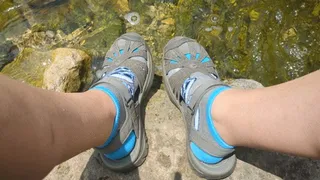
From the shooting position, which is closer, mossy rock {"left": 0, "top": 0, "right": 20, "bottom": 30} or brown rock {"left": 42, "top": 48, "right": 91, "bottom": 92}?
brown rock {"left": 42, "top": 48, "right": 91, "bottom": 92}

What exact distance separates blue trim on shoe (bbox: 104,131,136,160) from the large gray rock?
165 millimetres

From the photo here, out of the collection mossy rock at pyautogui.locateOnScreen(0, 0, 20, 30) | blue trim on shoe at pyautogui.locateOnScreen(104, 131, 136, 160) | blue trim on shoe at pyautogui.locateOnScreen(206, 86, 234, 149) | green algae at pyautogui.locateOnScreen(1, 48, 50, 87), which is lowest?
blue trim on shoe at pyautogui.locateOnScreen(104, 131, 136, 160)

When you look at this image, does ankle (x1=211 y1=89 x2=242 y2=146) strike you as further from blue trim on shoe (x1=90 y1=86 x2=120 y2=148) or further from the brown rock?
the brown rock

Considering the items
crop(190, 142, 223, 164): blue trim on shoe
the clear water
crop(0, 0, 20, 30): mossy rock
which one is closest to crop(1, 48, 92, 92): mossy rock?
the clear water

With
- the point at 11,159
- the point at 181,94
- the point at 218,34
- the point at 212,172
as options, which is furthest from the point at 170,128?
the point at 11,159

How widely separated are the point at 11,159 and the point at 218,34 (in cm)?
203

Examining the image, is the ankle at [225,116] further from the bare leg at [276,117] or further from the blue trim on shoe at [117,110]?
the blue trim on shoe at [117,110]

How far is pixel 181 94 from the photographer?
1.95 meters

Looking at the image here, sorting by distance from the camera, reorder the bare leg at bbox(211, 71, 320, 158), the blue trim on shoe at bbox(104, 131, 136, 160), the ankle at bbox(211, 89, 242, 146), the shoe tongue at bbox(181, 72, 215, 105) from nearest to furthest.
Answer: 1. the bare leg at bbox(211, 71, 320, 158)
2. the ankle at bbox(211, 89, 242, 146)
3. the blue trim on shoe at bbox(104, 131, 136, 160)
4. the shoe tongue at bbox(181, 72, 215, 105)

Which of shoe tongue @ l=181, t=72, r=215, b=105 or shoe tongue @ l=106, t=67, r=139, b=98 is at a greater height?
shoe tongue @ l=106, t=67, r=139, b=98

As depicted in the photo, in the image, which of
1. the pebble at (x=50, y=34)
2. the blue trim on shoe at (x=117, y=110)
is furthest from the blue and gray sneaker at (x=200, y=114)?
the pebble at (x=50, y=34)

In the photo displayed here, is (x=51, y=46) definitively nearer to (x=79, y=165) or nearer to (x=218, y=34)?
(x=79, y=165)

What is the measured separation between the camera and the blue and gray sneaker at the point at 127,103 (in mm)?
1640

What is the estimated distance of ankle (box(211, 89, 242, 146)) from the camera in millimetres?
1472
